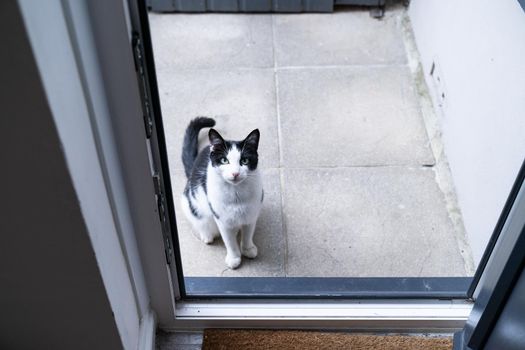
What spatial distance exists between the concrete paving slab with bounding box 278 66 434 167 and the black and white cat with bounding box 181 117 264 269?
0.41 metres

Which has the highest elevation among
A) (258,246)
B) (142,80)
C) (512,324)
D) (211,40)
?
(142,80)

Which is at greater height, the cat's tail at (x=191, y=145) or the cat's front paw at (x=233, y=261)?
the cat's tail at (x=191, y=145)

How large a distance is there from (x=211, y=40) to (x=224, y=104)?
0.47 metres

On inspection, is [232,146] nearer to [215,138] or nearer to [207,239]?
[215,138]

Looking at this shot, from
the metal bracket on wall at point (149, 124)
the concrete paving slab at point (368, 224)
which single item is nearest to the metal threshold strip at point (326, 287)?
the concrete paving slab at point (368, 224)

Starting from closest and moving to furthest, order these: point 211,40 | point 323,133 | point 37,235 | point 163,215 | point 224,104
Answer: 1. point 37,235
2. point 163,215
3. point 323,133
4. point 224,104
5. point 211,40

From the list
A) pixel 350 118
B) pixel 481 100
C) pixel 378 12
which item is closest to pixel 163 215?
pixel 481 100

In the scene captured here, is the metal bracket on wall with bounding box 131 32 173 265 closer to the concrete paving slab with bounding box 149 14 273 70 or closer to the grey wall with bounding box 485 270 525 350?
the grey wall with bounding box 485 270 525 350

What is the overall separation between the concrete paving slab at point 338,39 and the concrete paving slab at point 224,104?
8.1 inches

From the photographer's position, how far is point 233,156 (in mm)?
1457


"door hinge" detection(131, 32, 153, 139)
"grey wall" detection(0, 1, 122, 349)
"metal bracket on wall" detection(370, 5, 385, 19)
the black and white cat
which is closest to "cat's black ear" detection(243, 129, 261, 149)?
the black and white cat

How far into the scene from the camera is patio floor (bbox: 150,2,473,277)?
1.76m

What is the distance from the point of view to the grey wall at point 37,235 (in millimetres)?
681

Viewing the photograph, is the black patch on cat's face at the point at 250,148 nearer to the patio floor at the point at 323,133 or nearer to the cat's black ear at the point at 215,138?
the cat's black ear at the point at 215,138
